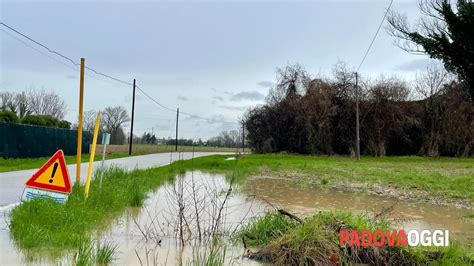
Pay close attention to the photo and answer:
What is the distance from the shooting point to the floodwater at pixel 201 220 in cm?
547

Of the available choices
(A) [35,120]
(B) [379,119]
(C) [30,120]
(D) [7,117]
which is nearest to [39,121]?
(A) [35,120]

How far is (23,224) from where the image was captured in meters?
6.05

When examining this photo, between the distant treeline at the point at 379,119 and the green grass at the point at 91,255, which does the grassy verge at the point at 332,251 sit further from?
the distant treeline at the point at 379,119

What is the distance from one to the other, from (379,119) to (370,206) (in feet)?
93.0

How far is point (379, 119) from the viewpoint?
36656mm

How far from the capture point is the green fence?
854 inches

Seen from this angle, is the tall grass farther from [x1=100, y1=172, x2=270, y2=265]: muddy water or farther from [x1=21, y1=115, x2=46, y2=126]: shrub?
[x1=21, y1=115, x2=46, y2=126]: shrub

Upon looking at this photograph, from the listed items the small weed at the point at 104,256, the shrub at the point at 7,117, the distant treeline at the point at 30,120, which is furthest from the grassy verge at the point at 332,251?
the shrub at the point at 7,117

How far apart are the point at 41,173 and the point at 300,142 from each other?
106 feet

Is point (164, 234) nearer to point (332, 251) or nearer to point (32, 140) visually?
point (332, 251)

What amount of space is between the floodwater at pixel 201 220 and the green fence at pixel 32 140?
13.1 meters

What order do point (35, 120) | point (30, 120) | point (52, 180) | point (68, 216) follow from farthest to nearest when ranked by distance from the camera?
1. point (35, 120)
2. point (30, 120)
3. point (52, 180)
4. point (68, 216)

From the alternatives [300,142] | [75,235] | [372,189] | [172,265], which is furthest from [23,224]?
[300,142]

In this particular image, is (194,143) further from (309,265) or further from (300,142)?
(300,142)
